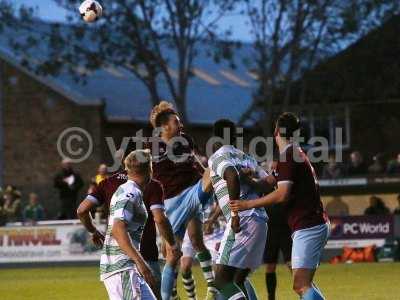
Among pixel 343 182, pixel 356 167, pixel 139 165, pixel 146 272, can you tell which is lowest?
pixel 343 182

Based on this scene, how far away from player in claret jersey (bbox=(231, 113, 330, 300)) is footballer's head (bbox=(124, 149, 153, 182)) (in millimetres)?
1876

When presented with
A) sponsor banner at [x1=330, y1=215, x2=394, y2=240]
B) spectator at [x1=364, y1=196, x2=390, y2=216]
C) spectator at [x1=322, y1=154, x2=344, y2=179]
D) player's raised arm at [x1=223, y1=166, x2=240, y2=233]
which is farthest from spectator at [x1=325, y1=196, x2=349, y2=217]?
player's raised arm at [x1=223, y1=166, x2=240, y2=233]

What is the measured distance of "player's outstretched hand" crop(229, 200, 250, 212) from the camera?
42.3ft

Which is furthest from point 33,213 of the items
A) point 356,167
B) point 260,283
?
point 260,283

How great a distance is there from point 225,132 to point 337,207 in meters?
21.6

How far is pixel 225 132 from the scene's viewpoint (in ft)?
44.9

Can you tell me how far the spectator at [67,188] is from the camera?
33.4 meters

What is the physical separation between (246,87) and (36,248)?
87.5 feet

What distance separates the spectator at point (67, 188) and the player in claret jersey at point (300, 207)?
20789 millimetres

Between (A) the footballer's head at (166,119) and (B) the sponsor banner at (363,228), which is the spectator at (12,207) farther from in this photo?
(A) the footballer's head at (166,119)

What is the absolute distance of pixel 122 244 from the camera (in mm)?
10891

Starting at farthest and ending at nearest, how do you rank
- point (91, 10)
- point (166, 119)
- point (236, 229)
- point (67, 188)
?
1. point (67, 188)
2. point (91, 10)
3. point (166, 119)
4. point (236, 229)

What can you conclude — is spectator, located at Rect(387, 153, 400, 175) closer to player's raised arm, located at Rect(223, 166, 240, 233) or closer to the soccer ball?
the soccer ball

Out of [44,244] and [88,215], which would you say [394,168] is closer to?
[44,244]
